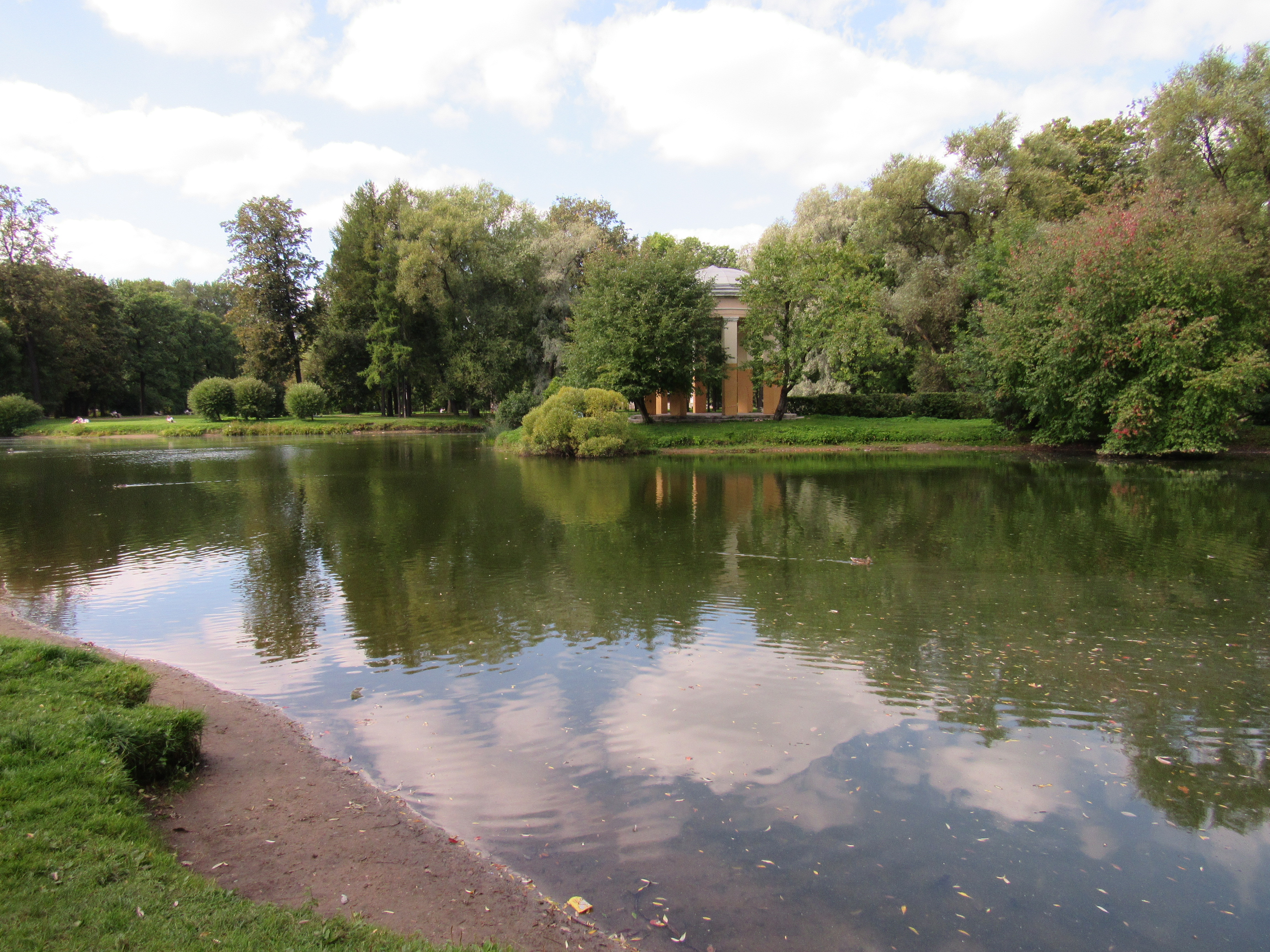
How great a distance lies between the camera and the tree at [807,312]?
113ft

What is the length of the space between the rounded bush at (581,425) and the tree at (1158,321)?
56.4ft

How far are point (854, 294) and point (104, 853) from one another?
35.4m

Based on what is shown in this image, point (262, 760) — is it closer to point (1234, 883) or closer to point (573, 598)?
point (573, 598)

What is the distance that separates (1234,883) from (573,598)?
290 inches

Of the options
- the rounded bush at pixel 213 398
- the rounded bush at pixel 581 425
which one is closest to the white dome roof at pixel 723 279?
the rounded bush at pixel 581 425

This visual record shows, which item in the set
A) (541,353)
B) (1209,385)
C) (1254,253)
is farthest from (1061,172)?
(541,353)

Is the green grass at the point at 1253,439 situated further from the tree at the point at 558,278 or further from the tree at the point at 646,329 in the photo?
the tree at the point at 558,278

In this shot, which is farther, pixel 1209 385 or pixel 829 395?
pixel 829 395

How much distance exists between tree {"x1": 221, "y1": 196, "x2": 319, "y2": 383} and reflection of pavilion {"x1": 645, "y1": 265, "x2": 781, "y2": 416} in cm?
2959

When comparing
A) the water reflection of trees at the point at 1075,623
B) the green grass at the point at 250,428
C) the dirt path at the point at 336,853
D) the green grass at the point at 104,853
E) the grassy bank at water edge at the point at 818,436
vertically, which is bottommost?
the water reflection of trees at the point at 1075,623

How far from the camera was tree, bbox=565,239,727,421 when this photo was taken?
3578 cm

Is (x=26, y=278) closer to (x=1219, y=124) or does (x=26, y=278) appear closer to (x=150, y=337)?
(x=150, y=337)

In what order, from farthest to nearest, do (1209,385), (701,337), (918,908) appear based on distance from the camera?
(701,337), (1209,385), (918,908)

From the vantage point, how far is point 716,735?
6184mm
